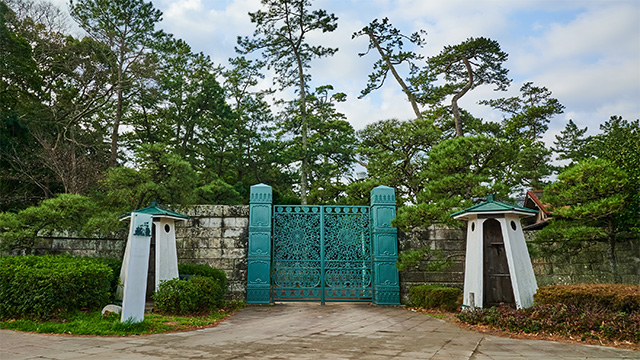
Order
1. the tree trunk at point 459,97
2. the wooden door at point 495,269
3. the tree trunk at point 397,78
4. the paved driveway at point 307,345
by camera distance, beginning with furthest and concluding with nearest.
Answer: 1. the tree trunk at point 397,78
2. the tree trunk at point 459,97
3. the wooden door at point 495,269
4. the paved driveway at point 307,345

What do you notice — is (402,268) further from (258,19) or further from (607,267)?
(258,19)

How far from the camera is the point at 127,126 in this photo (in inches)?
633

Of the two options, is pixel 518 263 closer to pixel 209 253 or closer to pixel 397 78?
pixel 209 253

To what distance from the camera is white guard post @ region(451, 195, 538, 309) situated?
5.94m

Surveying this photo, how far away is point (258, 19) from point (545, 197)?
40.5 ft

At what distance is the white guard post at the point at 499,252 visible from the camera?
5938 millimetres

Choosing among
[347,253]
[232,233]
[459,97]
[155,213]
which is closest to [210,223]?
[232,233]

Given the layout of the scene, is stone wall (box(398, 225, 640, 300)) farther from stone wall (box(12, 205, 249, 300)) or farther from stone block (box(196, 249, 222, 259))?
stone block (box(196, 249, 222, 259))

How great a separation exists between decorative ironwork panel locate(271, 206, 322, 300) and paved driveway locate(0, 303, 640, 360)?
7.38 feet

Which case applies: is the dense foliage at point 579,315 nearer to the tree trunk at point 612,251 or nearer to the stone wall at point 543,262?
the tree trunk at point 612,251

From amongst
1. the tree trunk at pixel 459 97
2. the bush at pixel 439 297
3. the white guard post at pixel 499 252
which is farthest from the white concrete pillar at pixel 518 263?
the tree trunk at pixel 459 97

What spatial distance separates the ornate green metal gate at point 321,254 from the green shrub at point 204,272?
107 cm

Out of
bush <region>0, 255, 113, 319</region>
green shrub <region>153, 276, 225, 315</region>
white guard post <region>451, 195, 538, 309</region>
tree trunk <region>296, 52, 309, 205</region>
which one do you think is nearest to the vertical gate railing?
green shrub <region>153, 276, 225, 315</region>

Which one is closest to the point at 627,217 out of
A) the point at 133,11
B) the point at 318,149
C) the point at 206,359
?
the point at 206,359
